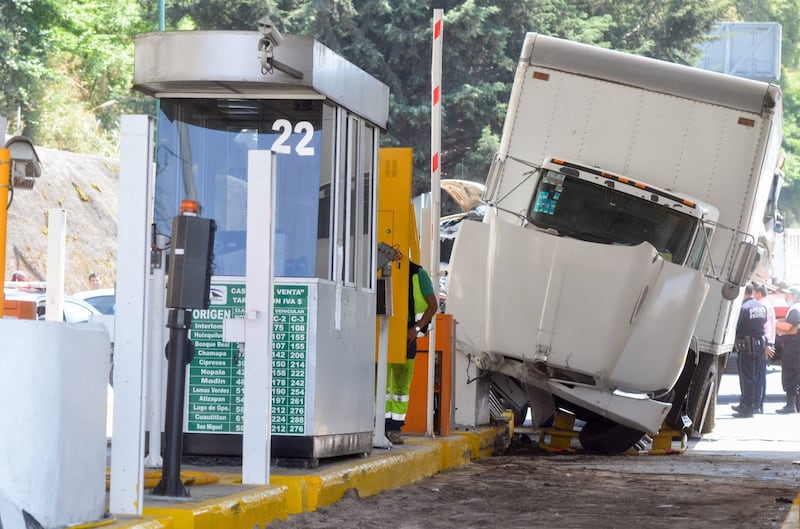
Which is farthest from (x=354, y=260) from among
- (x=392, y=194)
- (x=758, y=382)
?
(x=758, y=382)

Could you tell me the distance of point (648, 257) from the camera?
1269cm

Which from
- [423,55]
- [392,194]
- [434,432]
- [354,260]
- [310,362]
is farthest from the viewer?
[423,55]

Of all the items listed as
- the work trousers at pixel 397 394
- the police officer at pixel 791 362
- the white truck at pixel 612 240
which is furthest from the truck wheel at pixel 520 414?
the police officer at pixel 791 362

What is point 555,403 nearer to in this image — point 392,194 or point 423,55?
point 392,194

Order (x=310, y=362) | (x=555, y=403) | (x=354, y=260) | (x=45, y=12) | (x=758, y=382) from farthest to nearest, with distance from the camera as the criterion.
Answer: (x=45, y=12) → (x=758, y=382) → (x=555, y=403) → (x=354, y=260) → (x=310, y=362)

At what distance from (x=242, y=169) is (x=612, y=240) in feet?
20.5

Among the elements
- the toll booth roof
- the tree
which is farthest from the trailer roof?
the tree

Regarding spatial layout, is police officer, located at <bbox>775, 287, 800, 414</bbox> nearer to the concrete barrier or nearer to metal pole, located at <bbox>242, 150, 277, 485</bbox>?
metal pole, located at <bbox>242, 150, 277, 485</bbox>

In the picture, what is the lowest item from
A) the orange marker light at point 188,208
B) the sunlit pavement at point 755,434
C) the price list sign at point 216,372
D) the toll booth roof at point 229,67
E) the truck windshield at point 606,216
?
the sunlit pavement at point 755,434

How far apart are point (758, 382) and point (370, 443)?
525 inches

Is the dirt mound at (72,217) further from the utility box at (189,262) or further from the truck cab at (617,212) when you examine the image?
the utility box at (189,262)

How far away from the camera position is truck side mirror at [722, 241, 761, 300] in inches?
554

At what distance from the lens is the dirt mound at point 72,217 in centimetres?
3291

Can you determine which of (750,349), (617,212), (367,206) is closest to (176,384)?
(367,206)
